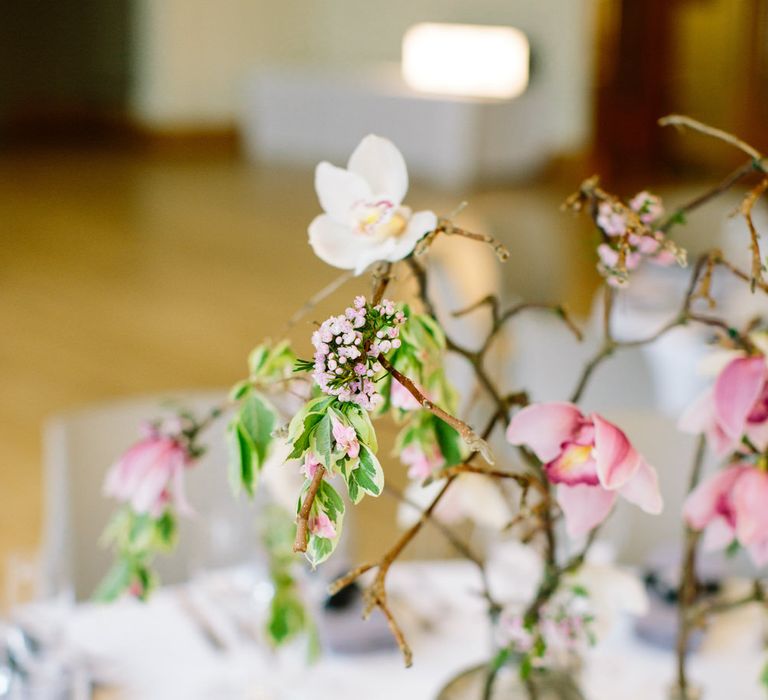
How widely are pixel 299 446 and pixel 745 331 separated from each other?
52 cm

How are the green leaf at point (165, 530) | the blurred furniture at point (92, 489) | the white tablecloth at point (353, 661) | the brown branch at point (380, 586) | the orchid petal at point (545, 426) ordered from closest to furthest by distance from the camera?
the brown branch at point (380, 586), the orchid petal at point (545, 426), the green leaf at point (165, 530), the white tablecloth at point (353, 661), the blurred furniture at point (92, 489)

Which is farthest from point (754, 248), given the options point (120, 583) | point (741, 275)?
point (120, 583)

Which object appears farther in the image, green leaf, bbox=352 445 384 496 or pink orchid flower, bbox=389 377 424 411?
pink orchid flower, bbox=389 377 424 411

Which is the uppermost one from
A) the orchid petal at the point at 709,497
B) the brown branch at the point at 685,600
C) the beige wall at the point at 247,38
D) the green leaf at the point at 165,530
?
the orchid petal at the point at 709,497

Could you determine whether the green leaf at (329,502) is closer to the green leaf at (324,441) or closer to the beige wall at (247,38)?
the green leaf at (324,441)

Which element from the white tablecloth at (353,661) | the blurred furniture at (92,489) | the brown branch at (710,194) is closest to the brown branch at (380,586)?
the brown branch at (710,194)

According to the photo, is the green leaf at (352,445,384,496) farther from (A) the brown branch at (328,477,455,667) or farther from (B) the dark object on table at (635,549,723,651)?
(B) the dark object on table at (635,549,723,651)

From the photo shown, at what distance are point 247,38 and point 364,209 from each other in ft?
37.1

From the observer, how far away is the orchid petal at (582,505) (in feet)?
3.02

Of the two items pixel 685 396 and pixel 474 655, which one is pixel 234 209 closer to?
pixel 685 396

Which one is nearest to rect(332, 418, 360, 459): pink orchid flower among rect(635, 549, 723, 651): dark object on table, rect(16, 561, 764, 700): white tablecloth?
rect(16, 561, 764, 700): white tablecloth

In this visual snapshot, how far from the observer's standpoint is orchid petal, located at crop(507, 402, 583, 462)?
90 centimetres

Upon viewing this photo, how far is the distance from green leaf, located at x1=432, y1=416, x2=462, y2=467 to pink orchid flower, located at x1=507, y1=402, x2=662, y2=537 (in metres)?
0.10

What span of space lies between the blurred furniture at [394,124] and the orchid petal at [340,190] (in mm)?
8725
